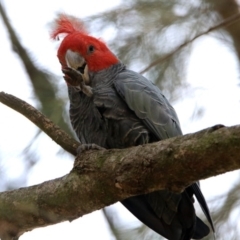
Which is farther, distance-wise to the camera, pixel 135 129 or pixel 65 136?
pixel 135 129

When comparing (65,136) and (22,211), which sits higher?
(65,136)

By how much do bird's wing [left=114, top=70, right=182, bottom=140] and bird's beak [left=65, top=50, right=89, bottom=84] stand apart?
0.26m

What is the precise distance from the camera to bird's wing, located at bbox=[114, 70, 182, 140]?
8.32 feet

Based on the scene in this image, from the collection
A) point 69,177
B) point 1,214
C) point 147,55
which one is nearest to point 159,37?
point 147,55

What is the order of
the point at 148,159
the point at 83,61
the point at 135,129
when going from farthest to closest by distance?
1. the point at 83,61
2. the point at 135,129
3. the point at 148,159

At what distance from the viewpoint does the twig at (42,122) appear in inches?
87.0

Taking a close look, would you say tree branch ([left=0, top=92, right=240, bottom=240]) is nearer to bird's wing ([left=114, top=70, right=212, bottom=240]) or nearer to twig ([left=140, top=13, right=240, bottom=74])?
bird's wing ([left=114, top=70, right=212, bottom=240])

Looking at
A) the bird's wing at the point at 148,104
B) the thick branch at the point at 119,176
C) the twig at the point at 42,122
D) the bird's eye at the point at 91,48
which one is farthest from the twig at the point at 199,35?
the thick branch at the point at 119,176

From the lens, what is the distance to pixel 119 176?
1864 millimetres

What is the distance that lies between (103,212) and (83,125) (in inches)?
21.5

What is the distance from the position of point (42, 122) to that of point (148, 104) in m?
0.62

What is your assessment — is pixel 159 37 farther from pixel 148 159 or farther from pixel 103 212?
pixel 148 159

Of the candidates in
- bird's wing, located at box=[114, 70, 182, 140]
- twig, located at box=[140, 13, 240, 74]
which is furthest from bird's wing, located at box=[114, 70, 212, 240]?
twig, located at box=[140, 13, 240, 74]

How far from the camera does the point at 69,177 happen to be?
2039mm
